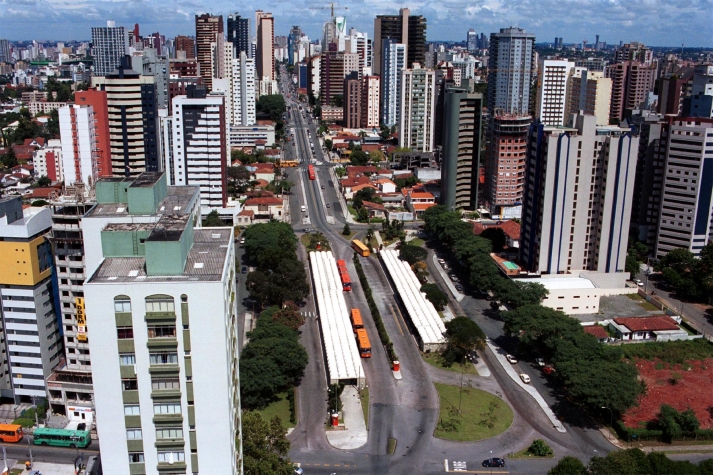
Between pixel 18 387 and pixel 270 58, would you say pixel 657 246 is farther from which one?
pixel 270 58

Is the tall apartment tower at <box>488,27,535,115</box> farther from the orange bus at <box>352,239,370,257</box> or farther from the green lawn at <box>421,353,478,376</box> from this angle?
the green lawn at <box>421,353,478,376</box>

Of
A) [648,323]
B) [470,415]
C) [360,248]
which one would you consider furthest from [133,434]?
[360,248]

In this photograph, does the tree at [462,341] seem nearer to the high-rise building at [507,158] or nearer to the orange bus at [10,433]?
the orange bus at [10,433]

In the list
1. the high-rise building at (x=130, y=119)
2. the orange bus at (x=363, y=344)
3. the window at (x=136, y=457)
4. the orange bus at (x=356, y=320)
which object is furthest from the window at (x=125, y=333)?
the high-rise building at (x=130, y=119)

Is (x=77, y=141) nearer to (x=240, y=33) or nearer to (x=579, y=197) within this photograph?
(x=579, y=197)

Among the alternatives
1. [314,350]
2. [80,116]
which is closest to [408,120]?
[80,116]
